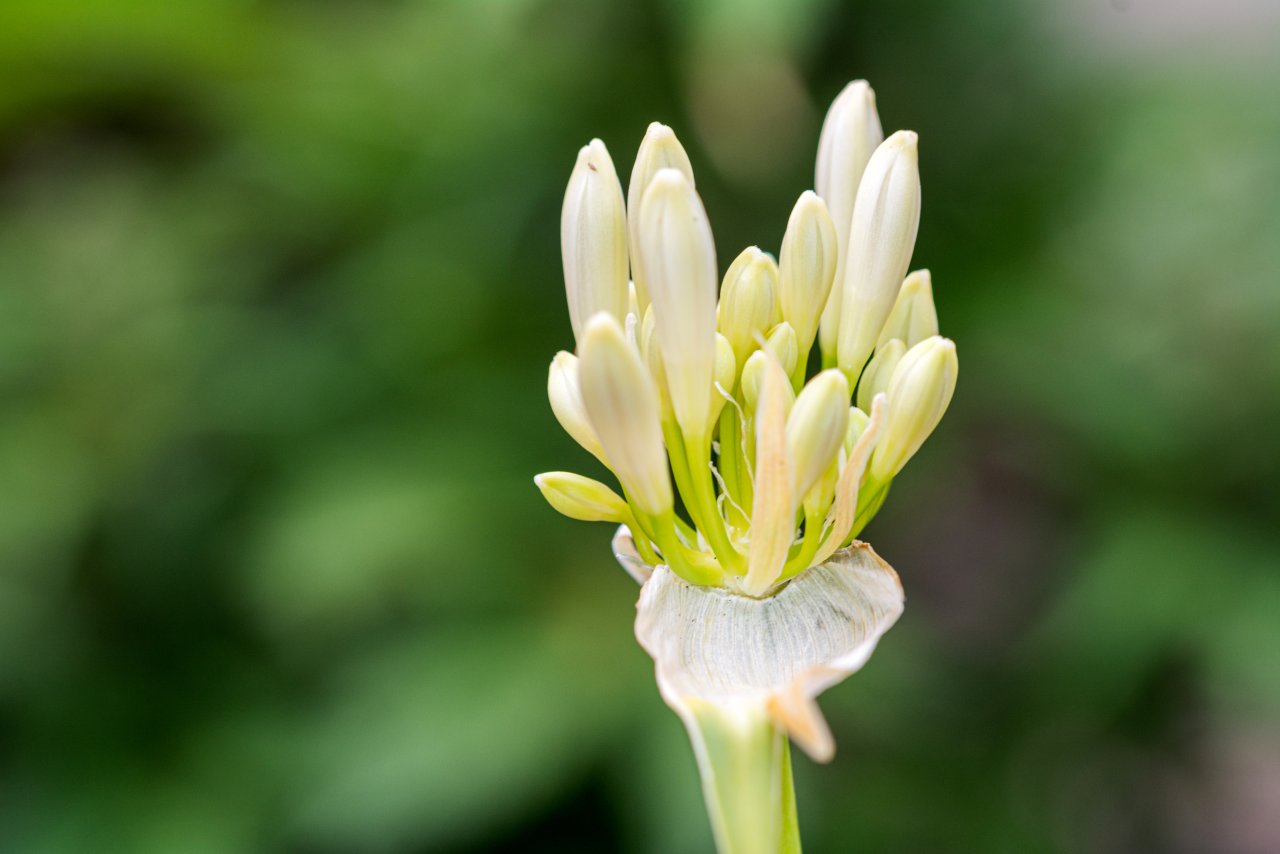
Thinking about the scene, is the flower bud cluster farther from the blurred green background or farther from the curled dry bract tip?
the blurred green background

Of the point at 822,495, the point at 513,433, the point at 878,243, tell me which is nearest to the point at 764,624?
the point at 822,495

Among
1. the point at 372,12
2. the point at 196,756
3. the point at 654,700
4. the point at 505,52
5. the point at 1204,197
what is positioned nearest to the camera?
the point at 654,700

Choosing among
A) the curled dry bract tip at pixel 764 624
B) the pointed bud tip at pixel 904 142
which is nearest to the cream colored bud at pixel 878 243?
the pointed bud tip at pixel 904 142

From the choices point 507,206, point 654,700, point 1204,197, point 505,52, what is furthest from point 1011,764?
point 505,52

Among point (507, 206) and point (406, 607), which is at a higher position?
point (507, 206)

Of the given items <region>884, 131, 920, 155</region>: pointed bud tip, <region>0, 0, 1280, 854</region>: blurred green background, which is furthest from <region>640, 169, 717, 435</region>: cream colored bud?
<region>0, 0, 1280, 854</region>: blurred green background

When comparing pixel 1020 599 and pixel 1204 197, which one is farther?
pixel 1020 599

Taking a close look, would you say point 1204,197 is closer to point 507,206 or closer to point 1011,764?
point 1011,764

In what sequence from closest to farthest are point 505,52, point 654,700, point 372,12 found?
1. point 654,700
2. point 505,52
3. point 372,12
